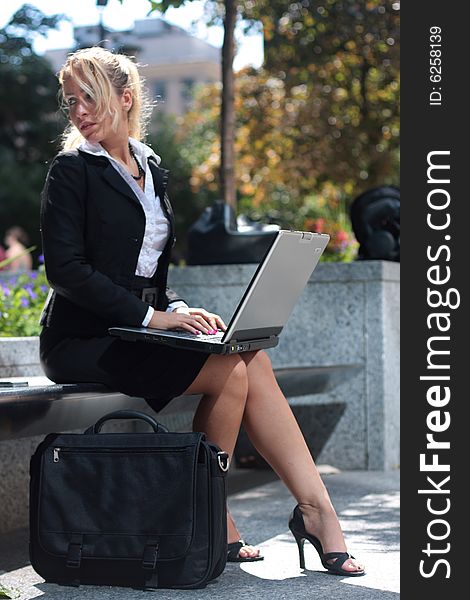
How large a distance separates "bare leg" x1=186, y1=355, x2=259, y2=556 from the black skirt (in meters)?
0.04

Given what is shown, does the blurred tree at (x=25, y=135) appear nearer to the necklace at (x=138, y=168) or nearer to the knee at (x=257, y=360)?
the necklace at (x=138, y=168)

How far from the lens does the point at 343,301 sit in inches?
283

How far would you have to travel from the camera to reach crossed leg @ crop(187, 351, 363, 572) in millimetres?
4180

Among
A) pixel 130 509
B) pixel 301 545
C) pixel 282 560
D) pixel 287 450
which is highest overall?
pixel 287 450

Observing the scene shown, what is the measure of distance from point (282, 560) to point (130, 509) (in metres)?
0.82

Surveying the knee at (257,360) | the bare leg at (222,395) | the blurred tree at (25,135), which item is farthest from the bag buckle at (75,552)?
the blurred tree at (25,135)

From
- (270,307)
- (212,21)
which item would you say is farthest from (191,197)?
(270,307)

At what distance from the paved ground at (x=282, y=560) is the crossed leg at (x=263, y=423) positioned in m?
0.18

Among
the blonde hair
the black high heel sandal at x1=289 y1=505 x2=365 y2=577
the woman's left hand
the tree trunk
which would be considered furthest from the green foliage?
the black high heel sandal at x1=289 y1=505 x2=365 y2=577

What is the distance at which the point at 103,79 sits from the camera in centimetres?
445

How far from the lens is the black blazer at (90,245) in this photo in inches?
168

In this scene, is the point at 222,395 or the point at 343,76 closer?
the point at 222,395

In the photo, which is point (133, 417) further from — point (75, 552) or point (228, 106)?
point (228, 106)

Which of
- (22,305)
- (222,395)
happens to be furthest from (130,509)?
(22,305)
